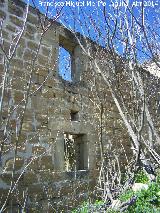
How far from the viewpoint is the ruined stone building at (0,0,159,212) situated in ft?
13.1

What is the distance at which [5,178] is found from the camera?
3756mm

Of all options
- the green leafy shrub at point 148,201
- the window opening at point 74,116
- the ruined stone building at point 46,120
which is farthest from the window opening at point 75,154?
the green leafy shrub at point 148,201

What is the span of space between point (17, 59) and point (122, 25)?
1561mm

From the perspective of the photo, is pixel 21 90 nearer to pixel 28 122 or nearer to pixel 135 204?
pixel 28 122

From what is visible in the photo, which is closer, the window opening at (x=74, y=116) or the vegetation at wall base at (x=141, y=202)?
the vegetation at wall base at (x=141, y=202)

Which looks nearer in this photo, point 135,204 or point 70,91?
point 135,204

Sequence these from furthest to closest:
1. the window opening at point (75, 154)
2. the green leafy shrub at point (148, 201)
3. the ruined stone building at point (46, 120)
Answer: the window opening at point (75, 154) → the ruined stone building at point (46, 120) → the green leafy shrub at point (148, 201)

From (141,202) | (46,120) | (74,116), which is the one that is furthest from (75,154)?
(141,202)

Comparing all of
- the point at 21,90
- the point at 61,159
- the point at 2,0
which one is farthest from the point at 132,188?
the point at 2,0

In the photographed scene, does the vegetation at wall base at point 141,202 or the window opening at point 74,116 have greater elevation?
the window opening at point 74,116

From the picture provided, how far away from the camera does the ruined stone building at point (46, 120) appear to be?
4004mm

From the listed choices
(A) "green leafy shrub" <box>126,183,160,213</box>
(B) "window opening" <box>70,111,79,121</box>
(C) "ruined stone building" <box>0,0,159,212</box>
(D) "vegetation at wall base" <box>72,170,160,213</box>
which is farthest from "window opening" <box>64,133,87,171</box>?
(A) "green leafy shrub" <box>126,183,160,213</box>

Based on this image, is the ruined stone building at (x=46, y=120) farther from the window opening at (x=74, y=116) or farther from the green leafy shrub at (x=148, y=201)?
→ the green leafy shrub at (x=148, y=201)

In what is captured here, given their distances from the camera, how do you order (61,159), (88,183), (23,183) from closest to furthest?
(23,183) → (61,159) → (88,183)
